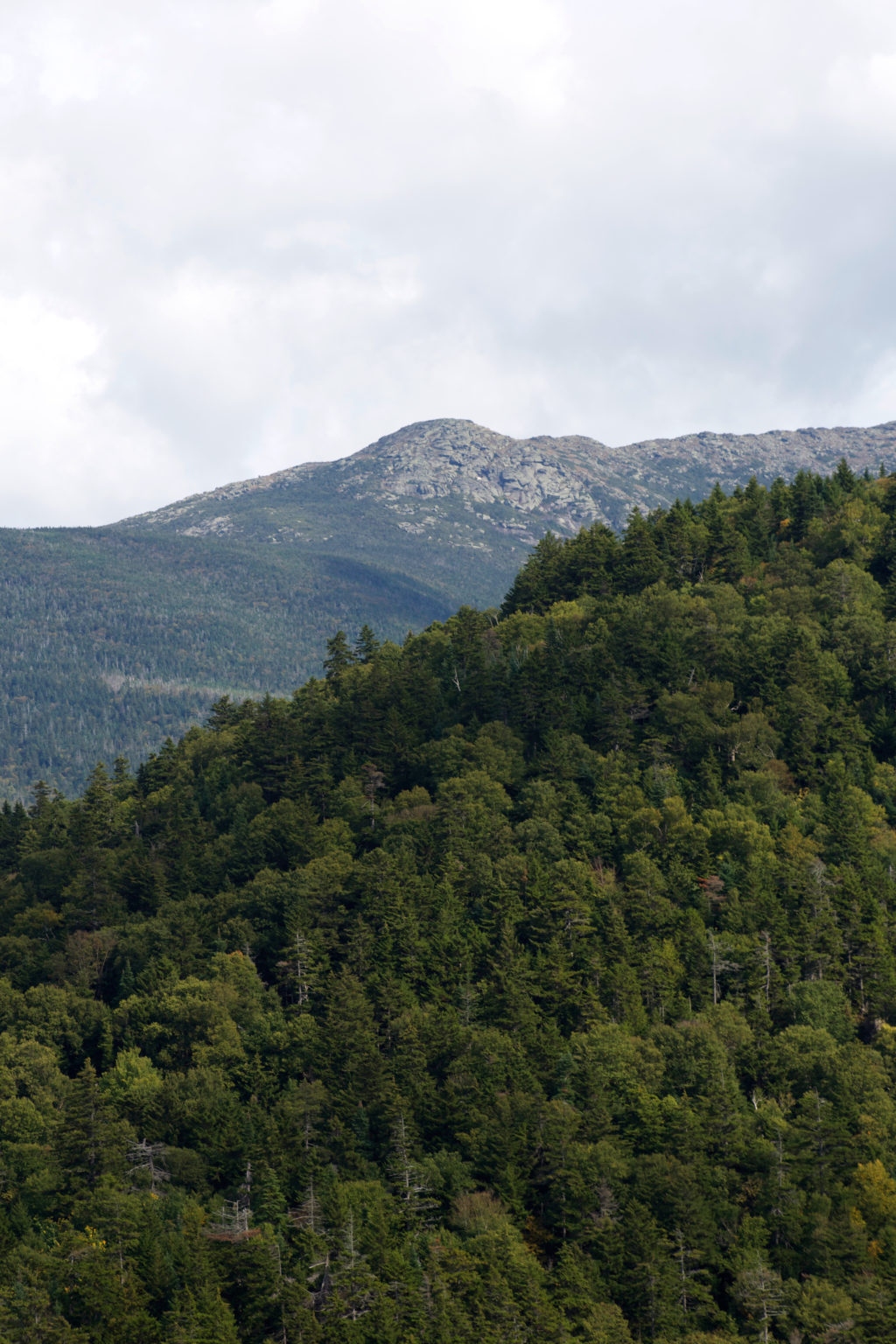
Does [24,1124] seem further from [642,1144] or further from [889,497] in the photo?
[889,497]

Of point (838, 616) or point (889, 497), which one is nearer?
point (838, 616)

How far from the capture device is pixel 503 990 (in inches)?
3935

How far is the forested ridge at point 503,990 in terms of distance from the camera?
245 ft

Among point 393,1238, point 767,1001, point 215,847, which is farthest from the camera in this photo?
point 215,847

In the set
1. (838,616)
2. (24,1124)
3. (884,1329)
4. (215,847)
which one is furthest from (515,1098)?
(838,616)

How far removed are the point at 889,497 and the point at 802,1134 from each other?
10840cm

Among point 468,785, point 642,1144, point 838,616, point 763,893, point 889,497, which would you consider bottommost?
point 642,1144

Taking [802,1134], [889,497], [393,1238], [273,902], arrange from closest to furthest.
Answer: [393,1238], [802,1134], [273,902], [889,497]

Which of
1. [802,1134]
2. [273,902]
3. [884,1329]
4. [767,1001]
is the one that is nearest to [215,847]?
[273,902]

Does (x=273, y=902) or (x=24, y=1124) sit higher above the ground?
(x=273, y=902)

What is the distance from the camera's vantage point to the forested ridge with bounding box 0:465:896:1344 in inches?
2945

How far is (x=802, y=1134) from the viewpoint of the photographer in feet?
273

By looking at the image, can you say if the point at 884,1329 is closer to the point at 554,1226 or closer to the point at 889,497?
the point at 554,1226

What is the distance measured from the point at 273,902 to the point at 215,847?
1775cm
